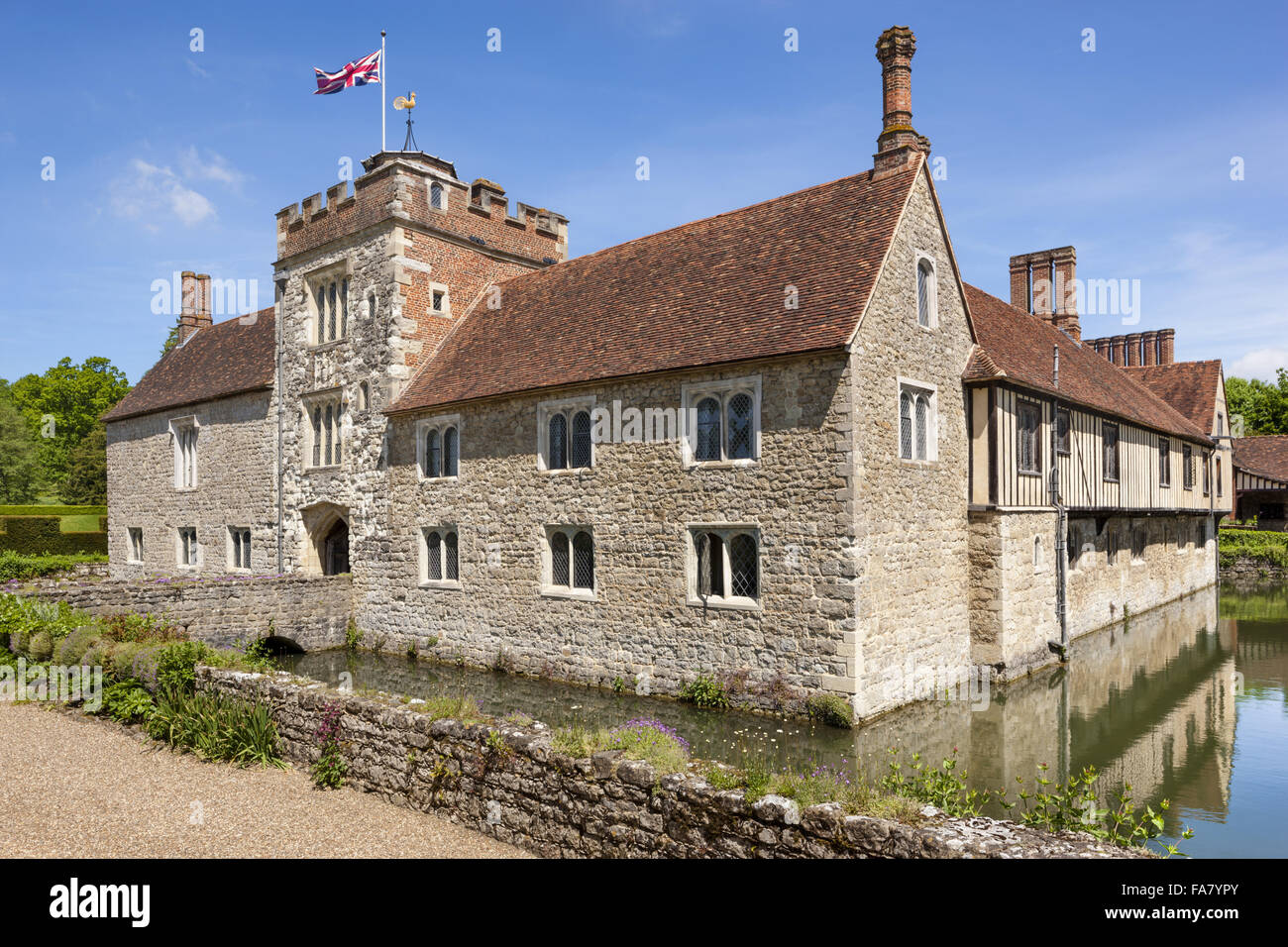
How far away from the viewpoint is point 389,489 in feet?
61.5

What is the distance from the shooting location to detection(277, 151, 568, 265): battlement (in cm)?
1908

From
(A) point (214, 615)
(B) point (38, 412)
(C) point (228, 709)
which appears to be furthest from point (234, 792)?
(B) point (38, 412)

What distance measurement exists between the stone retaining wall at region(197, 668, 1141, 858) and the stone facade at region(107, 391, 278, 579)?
14.5 meters

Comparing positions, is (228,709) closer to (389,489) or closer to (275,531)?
(389,489)

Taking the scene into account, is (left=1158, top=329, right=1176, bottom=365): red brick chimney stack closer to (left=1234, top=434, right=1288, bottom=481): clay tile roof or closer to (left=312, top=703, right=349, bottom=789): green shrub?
(left=1234, top=434, right=1288, bottom=481): clay tile roof

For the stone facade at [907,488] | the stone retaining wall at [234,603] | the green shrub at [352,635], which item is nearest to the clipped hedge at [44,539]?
the stone retaining wall at [234,603]

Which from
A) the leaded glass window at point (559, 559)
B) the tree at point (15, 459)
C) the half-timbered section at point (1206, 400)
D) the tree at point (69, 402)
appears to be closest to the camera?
the leaded glass window at point (559, 559)

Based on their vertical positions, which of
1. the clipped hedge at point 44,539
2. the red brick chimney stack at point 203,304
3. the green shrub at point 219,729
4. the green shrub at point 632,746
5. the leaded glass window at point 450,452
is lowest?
the green shrub at point 219,729

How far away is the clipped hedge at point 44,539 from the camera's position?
31312 mm

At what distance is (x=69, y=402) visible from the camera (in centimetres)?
6166

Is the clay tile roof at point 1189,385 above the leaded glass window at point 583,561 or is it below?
above

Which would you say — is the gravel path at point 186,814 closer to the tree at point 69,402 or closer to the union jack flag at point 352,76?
the union jack flag at point 352,76

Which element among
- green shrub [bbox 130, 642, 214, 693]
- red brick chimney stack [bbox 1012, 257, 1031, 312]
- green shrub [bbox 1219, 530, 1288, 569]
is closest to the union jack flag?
green shrub [bbox 130, 642, 214, 693]

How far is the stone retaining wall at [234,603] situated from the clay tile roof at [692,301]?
489cm
